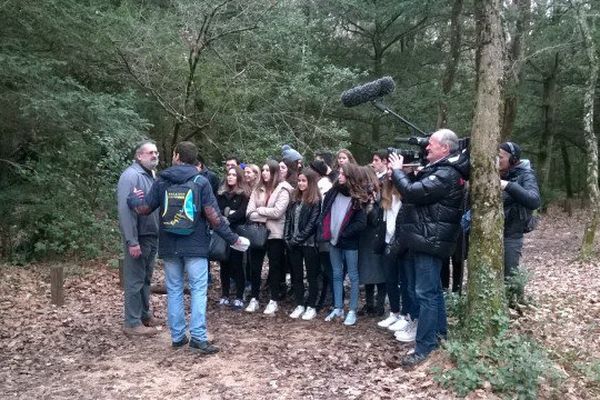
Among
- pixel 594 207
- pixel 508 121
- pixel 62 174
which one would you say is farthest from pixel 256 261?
pixel 508 121

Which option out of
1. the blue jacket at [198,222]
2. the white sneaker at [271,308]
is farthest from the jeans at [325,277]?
the blue jacket at [198,222]

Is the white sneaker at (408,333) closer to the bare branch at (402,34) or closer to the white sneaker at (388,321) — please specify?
the white sneaker at (388,321)

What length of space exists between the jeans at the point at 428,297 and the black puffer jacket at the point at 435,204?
133mm

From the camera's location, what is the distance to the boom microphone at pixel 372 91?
228 inches

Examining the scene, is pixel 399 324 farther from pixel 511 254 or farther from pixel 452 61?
pixel 452 61

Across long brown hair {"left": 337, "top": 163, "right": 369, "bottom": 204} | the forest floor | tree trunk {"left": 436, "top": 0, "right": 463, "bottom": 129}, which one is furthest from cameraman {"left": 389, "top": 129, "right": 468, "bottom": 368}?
tree trunk {"left": 436, "top": 0, "right": 463, "bottom": 129}

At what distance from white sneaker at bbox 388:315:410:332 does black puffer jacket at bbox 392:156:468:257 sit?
156cm

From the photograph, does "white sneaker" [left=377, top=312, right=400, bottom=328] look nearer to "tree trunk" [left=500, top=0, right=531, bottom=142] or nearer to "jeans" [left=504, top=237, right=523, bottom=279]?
"jeans" [left=504, top=237, right=523, bottom=279]

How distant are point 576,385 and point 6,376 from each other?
5137 mm

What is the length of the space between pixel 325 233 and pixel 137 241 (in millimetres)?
2153

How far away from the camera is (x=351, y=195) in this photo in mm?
6688

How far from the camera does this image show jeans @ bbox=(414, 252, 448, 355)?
16.9 ft

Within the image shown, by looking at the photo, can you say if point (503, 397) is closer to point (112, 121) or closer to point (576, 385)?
point (576, 385)

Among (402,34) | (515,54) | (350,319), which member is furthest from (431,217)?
(402,34)
